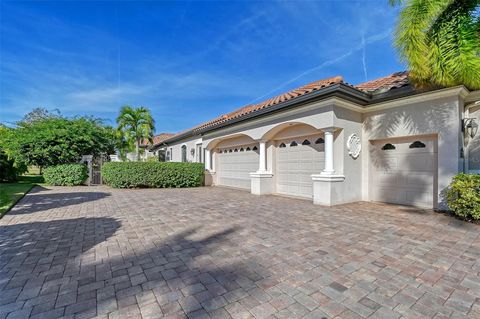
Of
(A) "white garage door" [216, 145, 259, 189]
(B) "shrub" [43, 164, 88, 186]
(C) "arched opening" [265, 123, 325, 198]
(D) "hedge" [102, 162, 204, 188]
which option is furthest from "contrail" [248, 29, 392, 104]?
(B) "shrub" [43, 164, 88, 186]

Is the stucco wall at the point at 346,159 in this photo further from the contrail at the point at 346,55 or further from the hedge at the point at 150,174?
the hedge at the point at 150,174

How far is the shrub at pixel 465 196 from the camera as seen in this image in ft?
17.5

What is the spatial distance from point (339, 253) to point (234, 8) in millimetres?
10158

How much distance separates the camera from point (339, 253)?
12.0 feet

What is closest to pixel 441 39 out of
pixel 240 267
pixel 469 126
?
pixel 469 126

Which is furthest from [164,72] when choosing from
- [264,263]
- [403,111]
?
[264,263]

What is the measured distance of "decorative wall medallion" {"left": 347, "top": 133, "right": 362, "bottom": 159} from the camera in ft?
25.9

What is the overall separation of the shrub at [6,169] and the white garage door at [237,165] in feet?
44.9

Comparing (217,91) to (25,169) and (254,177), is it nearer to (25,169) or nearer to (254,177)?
(254,177)

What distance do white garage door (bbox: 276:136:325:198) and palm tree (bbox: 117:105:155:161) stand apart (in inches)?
472

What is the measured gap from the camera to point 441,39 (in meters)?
5.37

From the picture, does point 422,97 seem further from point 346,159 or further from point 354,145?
point 346,159

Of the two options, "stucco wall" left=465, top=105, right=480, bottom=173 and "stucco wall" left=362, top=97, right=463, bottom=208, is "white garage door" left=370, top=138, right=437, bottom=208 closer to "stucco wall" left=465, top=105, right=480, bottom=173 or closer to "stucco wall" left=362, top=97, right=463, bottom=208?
"stucco wall" left=362, top=97, right=463, bottom=208

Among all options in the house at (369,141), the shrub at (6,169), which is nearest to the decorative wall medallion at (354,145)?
the house at (369,141)
